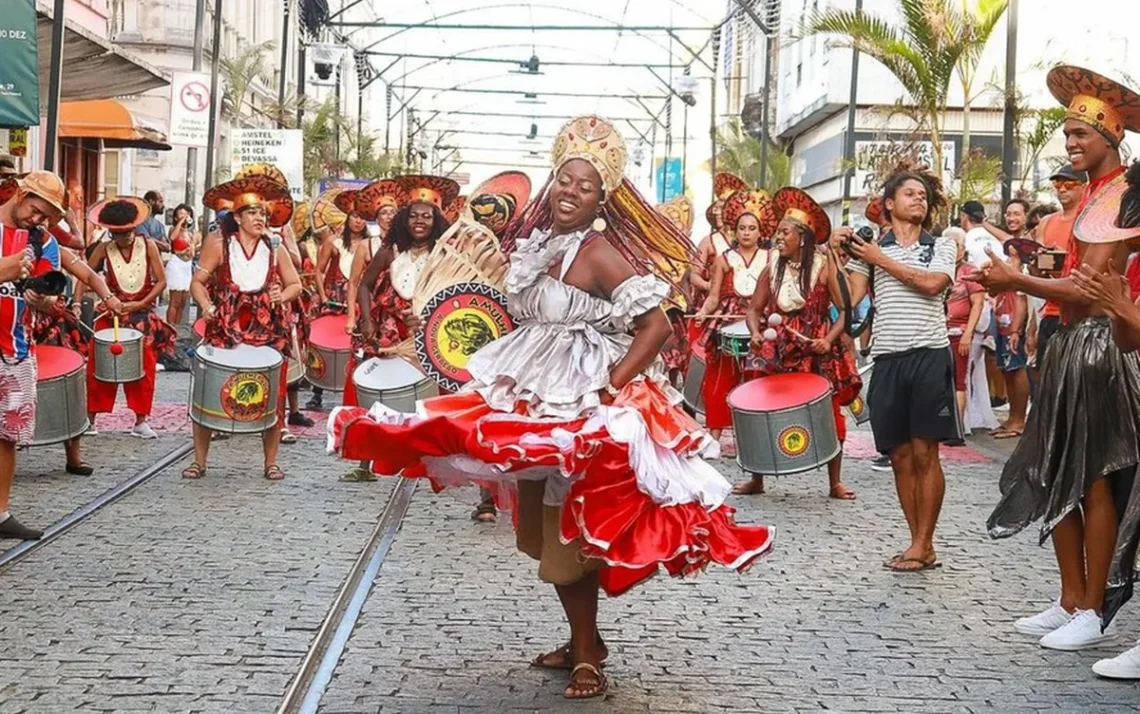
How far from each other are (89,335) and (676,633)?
26.0ft

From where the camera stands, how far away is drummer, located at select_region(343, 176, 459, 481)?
12.2 metres

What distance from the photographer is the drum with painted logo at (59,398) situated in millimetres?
10938

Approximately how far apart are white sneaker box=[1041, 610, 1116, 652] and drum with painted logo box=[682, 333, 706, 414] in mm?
7536

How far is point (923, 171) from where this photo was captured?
912cm

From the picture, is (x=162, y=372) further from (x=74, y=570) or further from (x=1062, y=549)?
(x=1062, y=549)

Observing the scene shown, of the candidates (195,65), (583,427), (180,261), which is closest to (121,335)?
(583,427)

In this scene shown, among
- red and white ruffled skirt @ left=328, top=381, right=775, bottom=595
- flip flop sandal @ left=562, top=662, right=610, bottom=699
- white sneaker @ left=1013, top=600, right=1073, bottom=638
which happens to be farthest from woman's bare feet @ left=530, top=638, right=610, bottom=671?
white sneaker @ left=1013, top=600, right=1073, bottom=638

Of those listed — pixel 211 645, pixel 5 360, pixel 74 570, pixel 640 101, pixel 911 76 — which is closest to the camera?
pixel 211 645

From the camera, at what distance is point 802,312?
1195 centimetres

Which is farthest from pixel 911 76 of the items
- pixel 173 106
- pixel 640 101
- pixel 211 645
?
pixel 640 101

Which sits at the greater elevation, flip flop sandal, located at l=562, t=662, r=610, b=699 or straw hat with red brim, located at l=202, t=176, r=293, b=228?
straw hat with red brim, located at l=202, t=176, r=293, b=228

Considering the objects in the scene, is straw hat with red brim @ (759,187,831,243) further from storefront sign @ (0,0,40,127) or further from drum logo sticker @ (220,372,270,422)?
storefront sign @ (0,0,40,127)

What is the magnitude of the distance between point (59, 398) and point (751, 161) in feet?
129

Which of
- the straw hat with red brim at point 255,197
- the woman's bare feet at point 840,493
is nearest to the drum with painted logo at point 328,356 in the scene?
the straw hat with red brim at point 255,197
